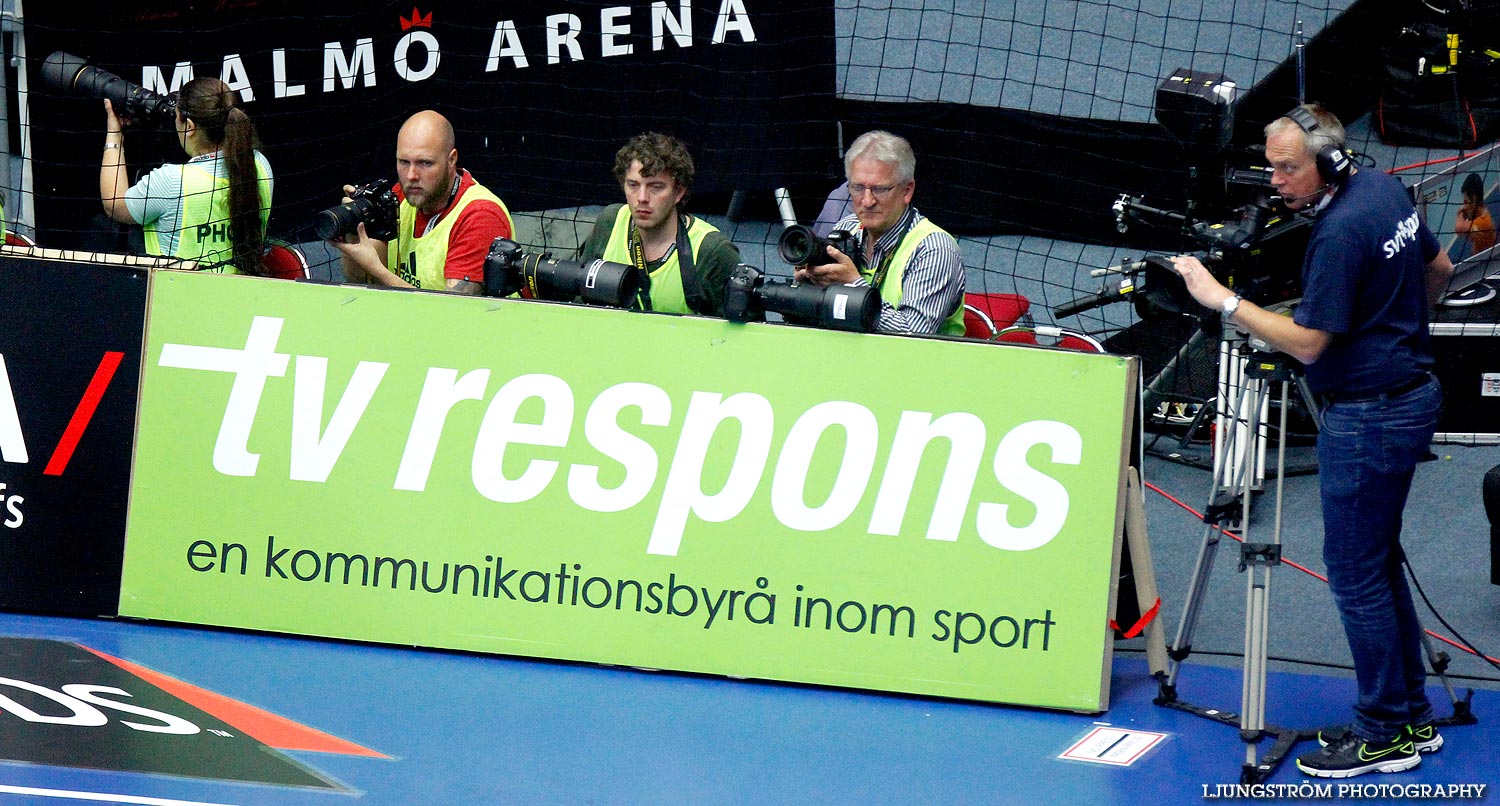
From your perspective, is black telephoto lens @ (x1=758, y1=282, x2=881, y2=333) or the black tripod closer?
the black tripod

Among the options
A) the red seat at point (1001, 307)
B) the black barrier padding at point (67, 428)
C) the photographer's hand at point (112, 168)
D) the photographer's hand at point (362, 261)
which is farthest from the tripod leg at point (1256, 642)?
the photographer's hand at point (112, 168)

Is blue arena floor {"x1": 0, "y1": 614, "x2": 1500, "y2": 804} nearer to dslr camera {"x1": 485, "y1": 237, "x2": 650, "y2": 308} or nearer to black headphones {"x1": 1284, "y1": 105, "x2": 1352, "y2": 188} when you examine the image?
dslr camera {"x1": 485, "y1": 237, "x2": 650, "y2": 308}

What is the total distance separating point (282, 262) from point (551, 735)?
8.28ft

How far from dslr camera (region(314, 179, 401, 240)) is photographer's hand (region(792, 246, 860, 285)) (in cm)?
139

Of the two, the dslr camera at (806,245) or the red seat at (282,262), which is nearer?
the dslr camera at (806,245)

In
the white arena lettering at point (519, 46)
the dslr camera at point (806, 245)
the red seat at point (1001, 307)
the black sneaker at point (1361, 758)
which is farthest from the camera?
the white arena lettering at point (519, 46)

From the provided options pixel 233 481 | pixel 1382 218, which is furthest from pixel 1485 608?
pixel 233 481

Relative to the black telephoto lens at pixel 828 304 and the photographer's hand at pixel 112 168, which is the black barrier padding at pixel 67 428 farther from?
the black telephoto lens at pixel 828 304

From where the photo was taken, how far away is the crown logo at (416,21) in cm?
806

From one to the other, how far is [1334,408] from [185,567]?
138 inches

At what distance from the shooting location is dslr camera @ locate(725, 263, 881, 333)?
14.2ft

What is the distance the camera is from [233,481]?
463cm

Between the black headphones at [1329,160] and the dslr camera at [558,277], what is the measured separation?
2007mm

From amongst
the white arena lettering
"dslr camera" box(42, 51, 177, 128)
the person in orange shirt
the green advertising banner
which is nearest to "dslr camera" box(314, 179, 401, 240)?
the green advertising banner
